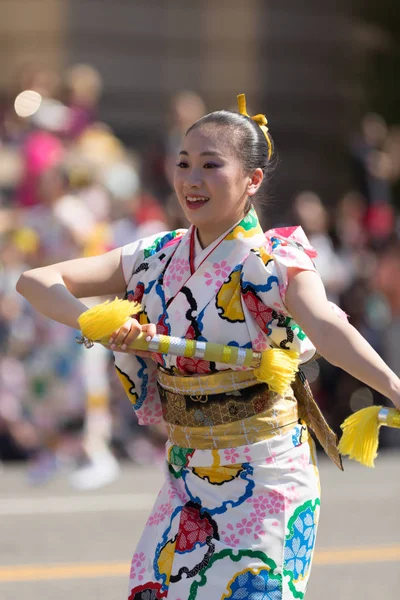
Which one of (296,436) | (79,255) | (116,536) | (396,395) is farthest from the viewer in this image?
(79,255)

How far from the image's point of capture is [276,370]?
3367 mm

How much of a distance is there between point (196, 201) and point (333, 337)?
22.1 inches

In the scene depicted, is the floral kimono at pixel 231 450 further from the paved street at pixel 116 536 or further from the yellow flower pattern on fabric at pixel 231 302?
the paved street at pixel 116 536

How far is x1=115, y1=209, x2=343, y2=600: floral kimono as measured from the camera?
3436mm

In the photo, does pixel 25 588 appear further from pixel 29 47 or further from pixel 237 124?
pixel 29 47

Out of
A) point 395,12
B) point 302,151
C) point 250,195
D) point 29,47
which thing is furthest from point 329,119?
point 250,195

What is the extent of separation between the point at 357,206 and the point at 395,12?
409cm

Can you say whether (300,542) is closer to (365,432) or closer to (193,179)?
(365,432)

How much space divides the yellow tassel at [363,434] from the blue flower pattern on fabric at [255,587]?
0.41 meters

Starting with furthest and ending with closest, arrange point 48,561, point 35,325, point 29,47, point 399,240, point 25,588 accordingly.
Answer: point 29,47 < point 399,240 < point 35,325 < point 48,561 < point 25,588

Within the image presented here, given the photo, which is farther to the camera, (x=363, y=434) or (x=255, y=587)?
(x=255, y=587)

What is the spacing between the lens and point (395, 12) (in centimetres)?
1370

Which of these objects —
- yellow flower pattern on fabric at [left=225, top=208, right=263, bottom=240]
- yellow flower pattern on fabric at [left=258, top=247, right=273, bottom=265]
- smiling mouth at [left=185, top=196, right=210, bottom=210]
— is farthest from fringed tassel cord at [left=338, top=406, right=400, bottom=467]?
smiling mouth at [left=185, top=196, right=210, bottom=210]

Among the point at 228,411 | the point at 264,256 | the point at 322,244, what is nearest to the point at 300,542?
the point at 228,411
